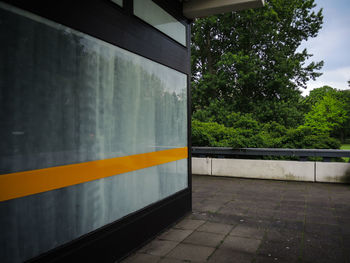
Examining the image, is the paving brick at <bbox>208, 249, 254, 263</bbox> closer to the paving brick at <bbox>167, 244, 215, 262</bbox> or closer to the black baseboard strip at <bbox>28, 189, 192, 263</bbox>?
the paving brick at <bbox>167, 244, 215, 262</bbox>

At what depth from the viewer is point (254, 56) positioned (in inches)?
693

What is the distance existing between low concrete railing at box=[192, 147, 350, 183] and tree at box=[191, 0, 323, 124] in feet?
27.0

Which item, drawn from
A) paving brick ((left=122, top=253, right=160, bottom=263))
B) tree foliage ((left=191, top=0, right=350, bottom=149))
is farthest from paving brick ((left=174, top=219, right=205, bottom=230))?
tree foliage ((left=191, top=0, right=350, bottom=149))

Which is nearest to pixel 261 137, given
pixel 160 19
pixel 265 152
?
pixel 265 152

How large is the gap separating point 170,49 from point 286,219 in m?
3.73

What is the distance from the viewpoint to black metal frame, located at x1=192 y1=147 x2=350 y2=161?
8186 mm

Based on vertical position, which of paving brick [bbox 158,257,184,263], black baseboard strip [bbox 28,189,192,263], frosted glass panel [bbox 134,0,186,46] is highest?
frosted glass panel [bbox 134,0,186,46]

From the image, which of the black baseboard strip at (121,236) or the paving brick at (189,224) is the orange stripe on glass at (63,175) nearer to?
the black baseboard strip at (121,236)

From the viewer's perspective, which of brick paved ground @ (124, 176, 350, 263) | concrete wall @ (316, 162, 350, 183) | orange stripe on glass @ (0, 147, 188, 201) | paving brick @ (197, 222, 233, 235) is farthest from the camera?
concrete wall @ (316, 162, 350, 183)

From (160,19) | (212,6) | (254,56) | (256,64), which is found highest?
(254,56)

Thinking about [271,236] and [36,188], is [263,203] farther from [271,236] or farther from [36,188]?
[36,188]

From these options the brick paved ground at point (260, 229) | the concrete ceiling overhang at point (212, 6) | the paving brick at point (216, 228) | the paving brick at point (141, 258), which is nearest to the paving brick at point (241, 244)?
the brick paved ground at point (260, 229)

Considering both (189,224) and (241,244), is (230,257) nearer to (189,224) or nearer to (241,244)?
(241,244)

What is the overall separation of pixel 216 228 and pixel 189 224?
1.66 ft
